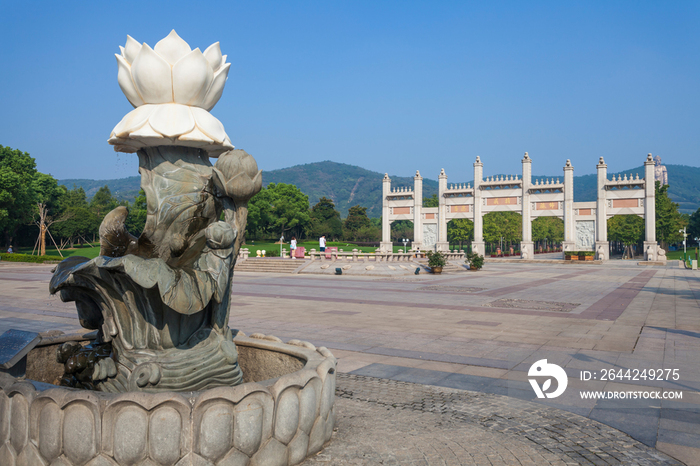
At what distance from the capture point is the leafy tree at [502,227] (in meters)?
70.2

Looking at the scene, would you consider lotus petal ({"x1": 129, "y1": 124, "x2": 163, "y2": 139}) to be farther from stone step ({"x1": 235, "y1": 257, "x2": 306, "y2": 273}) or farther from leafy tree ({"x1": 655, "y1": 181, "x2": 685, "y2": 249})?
leafy tree ({"x1": 655, "y1": 181, "x2": 685, "y2": 249})

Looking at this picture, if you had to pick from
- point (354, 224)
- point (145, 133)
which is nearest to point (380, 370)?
point (145, 133)

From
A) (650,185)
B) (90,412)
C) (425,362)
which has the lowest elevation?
(425,362)

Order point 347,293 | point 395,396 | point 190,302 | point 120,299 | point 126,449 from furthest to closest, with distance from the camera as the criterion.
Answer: point 347,293
point 395,396
point 120,299
point 190,302
point 126,449

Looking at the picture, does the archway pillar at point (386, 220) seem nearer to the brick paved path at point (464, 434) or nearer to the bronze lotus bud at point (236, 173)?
the brick paved path at point (464, 434)

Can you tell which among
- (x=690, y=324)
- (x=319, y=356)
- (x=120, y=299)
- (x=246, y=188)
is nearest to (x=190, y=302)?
(x=120, y=299)

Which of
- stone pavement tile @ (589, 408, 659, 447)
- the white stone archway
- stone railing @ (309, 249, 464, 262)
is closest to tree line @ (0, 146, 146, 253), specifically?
stone railing @ (309, 249, 464, 262)

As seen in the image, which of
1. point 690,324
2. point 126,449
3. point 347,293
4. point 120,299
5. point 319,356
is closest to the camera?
point 126,449

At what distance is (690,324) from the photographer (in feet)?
33.7

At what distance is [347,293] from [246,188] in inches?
516

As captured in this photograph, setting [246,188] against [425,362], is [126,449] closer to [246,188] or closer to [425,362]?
[246,188]

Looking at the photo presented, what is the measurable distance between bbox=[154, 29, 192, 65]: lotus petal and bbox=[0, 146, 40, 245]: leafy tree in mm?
44966

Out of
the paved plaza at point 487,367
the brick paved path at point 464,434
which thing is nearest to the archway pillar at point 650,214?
the paved plaza at point 487,367

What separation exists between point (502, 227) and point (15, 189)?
204 feet
